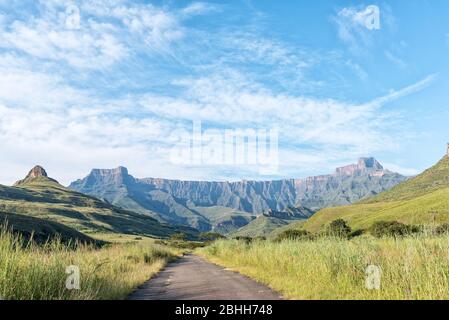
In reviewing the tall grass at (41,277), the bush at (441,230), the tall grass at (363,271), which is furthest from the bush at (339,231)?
the tall grass at (41,277)

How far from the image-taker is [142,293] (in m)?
17.6

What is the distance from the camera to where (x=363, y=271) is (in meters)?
15.6

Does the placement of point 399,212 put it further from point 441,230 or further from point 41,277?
point 41,277

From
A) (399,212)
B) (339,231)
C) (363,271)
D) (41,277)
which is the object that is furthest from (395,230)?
(399,212)

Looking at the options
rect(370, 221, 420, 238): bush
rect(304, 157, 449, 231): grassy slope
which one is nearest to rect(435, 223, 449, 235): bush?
rect(370, 221, 420, 238): bush

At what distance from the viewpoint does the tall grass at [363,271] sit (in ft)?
39.3

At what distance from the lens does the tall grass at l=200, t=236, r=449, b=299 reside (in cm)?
1198

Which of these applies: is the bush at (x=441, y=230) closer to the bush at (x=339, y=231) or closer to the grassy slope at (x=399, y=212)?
the bush at (x=339, y=231)

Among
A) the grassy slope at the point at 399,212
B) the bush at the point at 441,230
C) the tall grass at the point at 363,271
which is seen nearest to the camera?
the tall grass at the point at 363,271

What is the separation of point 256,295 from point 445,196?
133 m
